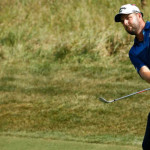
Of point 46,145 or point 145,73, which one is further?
point 46,145

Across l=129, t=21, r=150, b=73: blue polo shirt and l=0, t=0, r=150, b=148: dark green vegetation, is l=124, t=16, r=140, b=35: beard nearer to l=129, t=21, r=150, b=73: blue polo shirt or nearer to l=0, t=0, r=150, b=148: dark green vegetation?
l=129, t=21, r=150, b=73: blue polo shirt

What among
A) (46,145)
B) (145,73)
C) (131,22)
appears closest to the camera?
(131,22)

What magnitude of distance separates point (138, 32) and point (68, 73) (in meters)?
7.51

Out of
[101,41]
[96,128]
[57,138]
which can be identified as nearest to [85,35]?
[101,41]

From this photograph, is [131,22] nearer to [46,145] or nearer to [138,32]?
[138,32]

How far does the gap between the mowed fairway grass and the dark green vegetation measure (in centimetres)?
42

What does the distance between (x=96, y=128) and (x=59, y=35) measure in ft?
22.3

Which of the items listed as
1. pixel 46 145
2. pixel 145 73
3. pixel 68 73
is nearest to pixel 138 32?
pixel 145 73

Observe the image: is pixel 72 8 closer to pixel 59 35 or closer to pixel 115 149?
pixel 59 35

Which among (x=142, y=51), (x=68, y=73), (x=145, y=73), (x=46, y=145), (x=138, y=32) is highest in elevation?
(x=138, y=32)

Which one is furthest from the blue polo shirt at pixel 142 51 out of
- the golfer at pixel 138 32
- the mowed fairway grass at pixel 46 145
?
the mowed fairway grass at pixel 46 145

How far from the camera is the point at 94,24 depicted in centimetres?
1393

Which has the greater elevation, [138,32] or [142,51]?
[138,32]

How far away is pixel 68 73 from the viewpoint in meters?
11.5
